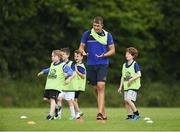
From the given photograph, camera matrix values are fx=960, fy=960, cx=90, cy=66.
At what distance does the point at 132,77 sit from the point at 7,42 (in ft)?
82.0

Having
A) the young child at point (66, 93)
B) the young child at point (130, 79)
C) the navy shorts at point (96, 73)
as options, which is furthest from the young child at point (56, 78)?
the young child at point (130, 79)

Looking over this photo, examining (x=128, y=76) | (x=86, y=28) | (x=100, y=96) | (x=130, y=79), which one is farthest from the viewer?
(x=86, y=28)

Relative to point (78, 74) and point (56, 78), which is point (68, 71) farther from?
point (78, 74)

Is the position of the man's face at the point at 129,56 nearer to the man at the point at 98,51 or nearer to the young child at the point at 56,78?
the man at the point at 98,51

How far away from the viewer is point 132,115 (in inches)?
875

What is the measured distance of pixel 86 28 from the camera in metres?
47.3

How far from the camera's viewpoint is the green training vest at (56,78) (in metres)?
21.8

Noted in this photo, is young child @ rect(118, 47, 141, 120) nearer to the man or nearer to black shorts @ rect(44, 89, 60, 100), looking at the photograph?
the man

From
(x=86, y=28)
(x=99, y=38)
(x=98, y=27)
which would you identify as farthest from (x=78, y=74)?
(x=86, y=28)

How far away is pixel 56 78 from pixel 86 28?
25.6 m

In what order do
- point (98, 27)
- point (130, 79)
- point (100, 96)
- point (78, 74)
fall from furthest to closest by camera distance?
point (78, 74) < point (130, 79) < point (98, 27) < point (100, 96)

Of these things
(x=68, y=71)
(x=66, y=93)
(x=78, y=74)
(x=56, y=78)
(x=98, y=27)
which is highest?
(x=98, y=27)

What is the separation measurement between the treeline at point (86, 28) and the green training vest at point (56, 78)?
23442 mm

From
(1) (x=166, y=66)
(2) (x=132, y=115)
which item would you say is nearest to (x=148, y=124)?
(2) (x=132, y=115)
